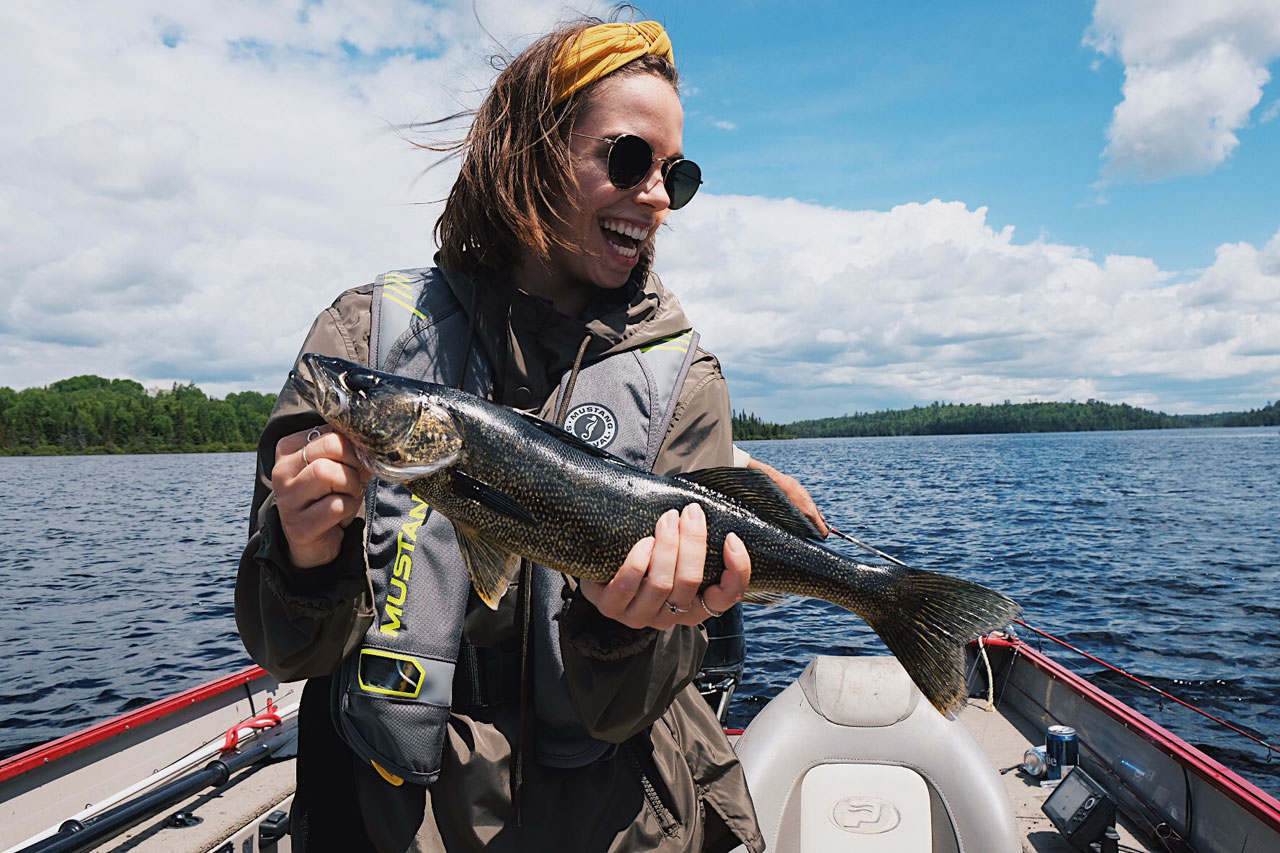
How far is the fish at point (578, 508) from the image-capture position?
269 cm

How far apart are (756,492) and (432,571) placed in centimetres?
124

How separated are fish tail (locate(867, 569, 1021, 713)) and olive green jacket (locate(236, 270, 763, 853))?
0.79 meters

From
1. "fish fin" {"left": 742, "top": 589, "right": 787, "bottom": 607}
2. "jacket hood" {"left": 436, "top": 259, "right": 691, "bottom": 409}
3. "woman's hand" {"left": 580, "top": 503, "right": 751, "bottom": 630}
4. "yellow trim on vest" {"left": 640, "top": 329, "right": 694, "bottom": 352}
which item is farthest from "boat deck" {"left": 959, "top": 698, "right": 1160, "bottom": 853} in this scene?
"jacket hood" {"left": 436, "top": 259, "right": 691, "bottom": 409}

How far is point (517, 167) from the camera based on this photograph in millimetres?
3043

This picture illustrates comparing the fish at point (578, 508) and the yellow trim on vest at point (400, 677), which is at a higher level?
the fish at point (578, 508)

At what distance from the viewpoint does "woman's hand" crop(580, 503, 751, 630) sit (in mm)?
2639

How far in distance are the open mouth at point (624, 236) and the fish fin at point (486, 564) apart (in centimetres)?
124

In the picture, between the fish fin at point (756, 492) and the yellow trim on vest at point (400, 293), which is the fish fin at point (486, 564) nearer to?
the fish fin at point (756, 492)

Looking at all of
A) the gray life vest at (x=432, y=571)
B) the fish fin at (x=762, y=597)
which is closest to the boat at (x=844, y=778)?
the fish fin at (x=762, y=597)

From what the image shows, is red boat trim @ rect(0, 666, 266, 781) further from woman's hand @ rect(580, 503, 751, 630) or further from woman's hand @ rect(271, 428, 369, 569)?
woman's hand @ rect(580, 503, 751, 630)

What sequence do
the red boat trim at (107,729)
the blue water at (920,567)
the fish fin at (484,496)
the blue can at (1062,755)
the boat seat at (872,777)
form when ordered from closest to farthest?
1. the fish fin at (484,496)
2. the boat seat at (872,777)
3. the red boat trim at (107,729)
4. the blue can at (1062,755)
5. the blue water at (920,567)

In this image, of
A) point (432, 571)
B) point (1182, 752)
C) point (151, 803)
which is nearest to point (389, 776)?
point (432, 571)

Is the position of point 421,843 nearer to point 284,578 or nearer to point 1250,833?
point 284,578

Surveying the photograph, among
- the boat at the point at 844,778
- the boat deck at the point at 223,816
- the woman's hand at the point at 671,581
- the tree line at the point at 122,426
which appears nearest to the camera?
the woman's hand at the point at 671,581
